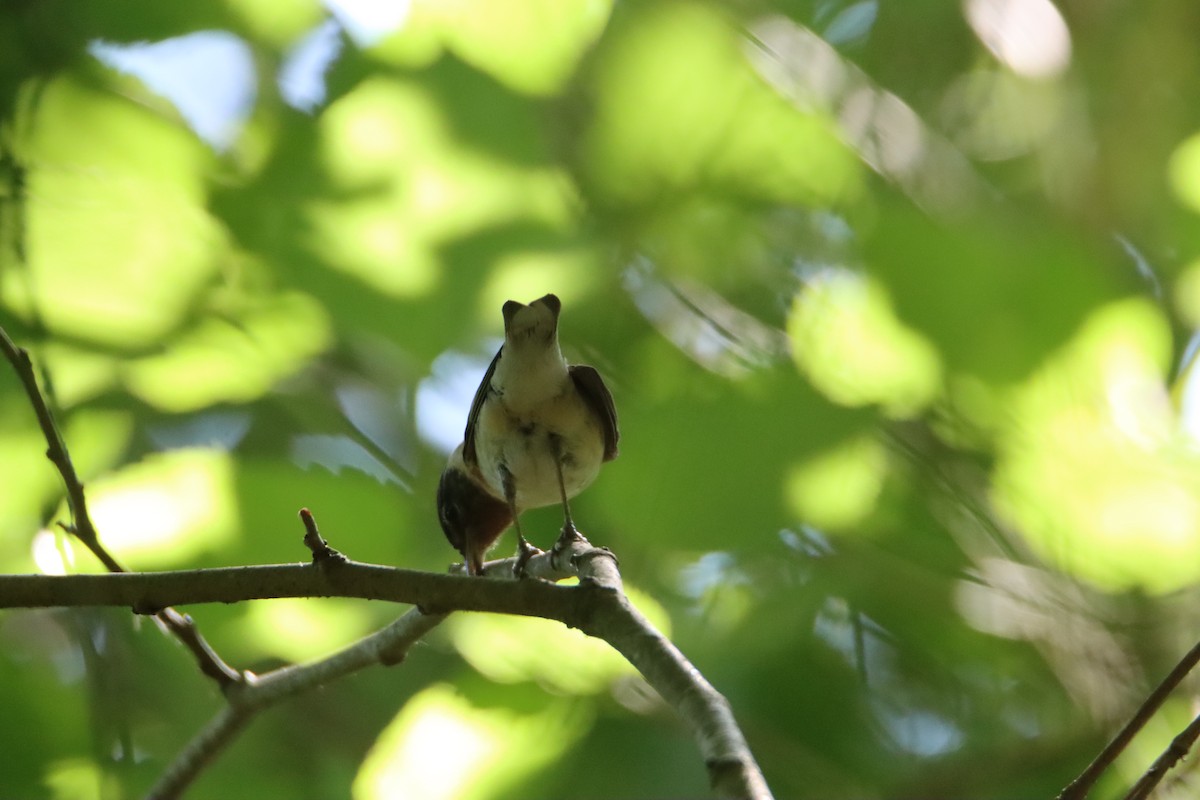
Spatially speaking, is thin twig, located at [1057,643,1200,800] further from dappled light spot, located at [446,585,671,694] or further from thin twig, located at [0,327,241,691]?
dappled light spot, located at [446,585,671,694]

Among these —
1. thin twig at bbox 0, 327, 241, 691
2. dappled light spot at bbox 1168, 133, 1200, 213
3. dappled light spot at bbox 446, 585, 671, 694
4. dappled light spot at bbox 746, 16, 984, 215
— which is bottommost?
dappled light spot at bbox 446, 585, 671, 694

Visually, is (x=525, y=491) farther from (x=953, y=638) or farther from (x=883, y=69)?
(x=883, y=69)

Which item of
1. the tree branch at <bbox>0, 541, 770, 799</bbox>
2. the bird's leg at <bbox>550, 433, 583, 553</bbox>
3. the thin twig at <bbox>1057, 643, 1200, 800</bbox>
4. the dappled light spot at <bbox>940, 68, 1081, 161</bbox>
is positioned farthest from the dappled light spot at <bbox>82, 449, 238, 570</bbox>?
the dappled light spot at <bbox>940, 68, 1081, 161</bbox>

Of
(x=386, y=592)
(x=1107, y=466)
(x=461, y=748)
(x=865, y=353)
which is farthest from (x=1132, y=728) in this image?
(x=461, y=748)

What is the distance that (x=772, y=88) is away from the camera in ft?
5.86

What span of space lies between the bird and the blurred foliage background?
0.21 metres

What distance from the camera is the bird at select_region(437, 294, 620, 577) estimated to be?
1.36 metres

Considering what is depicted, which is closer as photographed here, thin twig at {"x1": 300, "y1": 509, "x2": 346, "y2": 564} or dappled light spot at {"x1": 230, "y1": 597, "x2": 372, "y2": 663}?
thin twig at {"x1": 300, "y1": 509, "x2": 346, "y2": 564}

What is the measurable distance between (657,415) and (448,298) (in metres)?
0.47

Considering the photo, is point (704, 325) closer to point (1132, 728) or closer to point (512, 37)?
point (512, 37)

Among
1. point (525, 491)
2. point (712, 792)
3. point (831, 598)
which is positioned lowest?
point (831, 598)

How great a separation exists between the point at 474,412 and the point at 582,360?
1.31 ft

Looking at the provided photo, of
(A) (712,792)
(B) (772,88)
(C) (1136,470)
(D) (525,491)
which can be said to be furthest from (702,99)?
(A) (712,792)

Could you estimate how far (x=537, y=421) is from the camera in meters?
1.43
